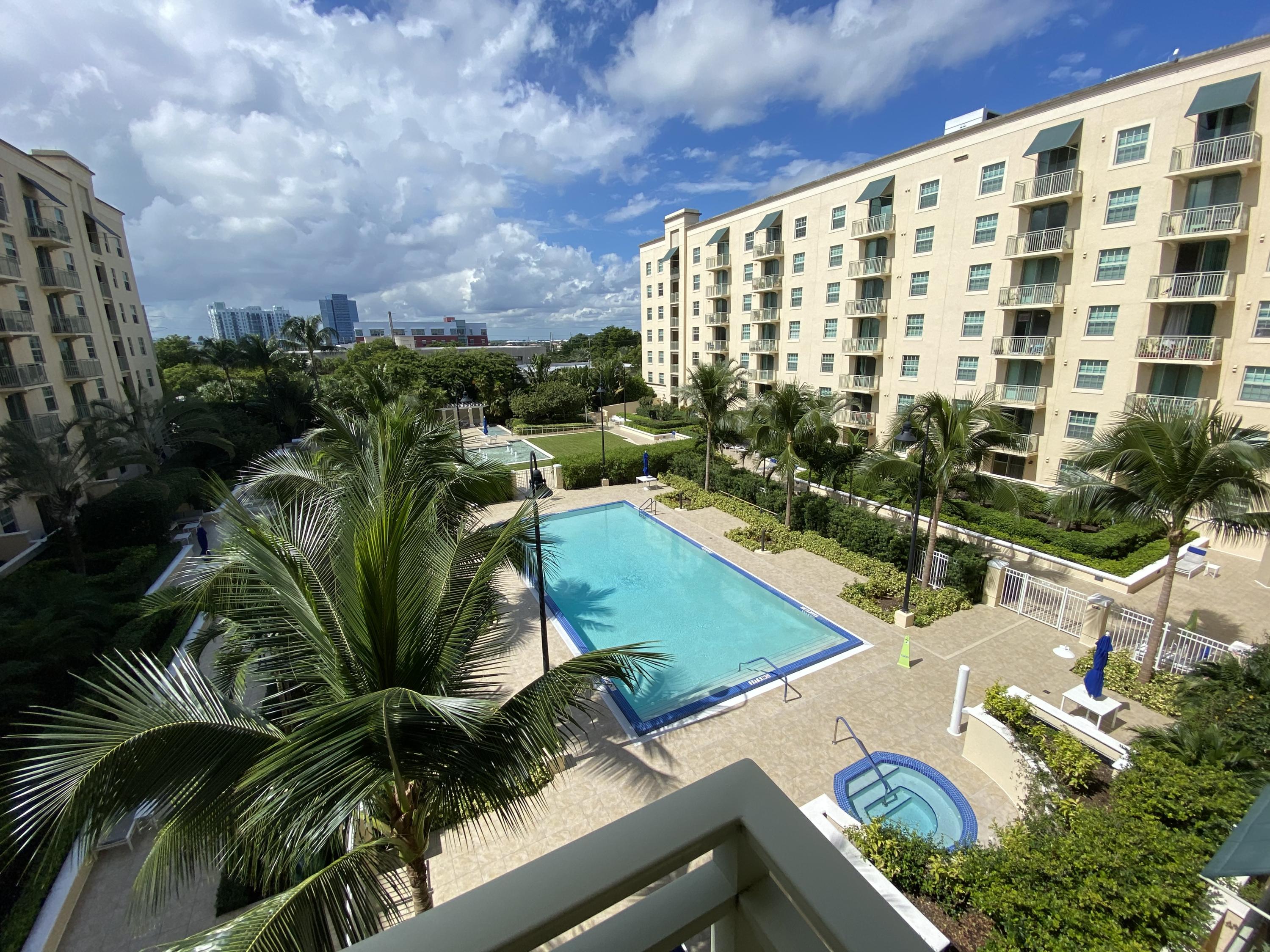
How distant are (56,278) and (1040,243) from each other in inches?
1559

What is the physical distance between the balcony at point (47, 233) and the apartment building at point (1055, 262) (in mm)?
33310

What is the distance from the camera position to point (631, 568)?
60.0 feet

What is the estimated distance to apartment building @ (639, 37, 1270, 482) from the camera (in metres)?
16.9

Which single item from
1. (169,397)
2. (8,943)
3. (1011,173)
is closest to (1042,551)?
(1011,173)

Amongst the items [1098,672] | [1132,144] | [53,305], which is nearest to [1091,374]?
[1132,144]

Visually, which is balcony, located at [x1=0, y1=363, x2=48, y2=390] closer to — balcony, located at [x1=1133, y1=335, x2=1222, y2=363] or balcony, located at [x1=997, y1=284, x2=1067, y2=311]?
balcony, located at [x1=997, y1=284, x2=1067, y2=311]

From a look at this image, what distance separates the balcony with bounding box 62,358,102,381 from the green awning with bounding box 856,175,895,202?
1425 inches

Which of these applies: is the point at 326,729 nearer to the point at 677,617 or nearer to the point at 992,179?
the point at 677,617

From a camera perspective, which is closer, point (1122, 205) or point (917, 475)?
point (917, 475)

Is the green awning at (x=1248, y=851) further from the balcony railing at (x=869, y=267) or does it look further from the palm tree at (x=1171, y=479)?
the balcony railing at (x=869, y=267)

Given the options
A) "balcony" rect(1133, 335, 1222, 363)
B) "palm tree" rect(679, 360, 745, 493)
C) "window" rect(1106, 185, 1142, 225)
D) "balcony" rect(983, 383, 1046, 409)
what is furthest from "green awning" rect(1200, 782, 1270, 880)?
"window" rect(1106, 185, 1142, 225)

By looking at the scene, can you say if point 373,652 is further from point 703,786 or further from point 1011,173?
point 1011,173

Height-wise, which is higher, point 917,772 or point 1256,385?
point 1256,385

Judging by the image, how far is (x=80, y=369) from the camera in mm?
23844
